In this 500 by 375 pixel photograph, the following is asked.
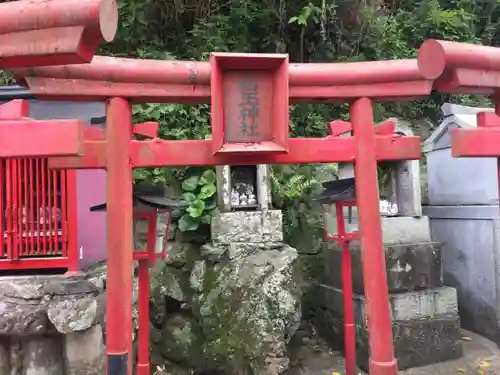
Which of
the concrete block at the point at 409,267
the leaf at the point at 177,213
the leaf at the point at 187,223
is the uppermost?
the leaf at the point at 177,213

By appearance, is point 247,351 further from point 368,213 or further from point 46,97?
point 46,97

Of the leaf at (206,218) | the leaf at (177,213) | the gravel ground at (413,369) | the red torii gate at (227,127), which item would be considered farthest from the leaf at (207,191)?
the red torii gate at (227,127)

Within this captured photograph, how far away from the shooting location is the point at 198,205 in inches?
282

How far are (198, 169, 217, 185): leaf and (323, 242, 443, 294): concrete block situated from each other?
2473 millimetres

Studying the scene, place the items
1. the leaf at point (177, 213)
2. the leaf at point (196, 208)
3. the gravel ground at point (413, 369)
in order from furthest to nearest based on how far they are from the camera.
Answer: the leaf at point (177, 213) < the leaf at point (196, 208) < the gravel ground at point (413, 369)

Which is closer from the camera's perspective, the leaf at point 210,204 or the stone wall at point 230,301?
the stone wall at point 230,301

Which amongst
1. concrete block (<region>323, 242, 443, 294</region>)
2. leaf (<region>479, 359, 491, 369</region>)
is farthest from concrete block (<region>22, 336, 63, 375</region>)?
leaf (<region>479, 359, 491, 369</region>)

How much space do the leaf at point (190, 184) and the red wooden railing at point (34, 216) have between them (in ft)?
6.56

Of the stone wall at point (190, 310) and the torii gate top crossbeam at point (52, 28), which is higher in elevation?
the torii gate top crossbeam at point (52, 28)

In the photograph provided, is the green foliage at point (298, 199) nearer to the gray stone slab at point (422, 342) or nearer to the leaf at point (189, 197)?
the leaf at point (189, 197)

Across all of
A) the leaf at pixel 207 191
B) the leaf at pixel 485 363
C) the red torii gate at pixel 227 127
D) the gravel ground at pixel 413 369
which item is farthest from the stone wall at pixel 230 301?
the leaf at pixel 485 363

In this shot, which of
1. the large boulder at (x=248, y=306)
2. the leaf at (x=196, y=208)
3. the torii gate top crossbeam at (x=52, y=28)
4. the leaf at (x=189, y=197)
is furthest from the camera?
the leaf at (x=189, y=197)

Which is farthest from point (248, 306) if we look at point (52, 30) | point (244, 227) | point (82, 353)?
point (52, 30)

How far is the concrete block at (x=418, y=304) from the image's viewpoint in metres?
7.00
